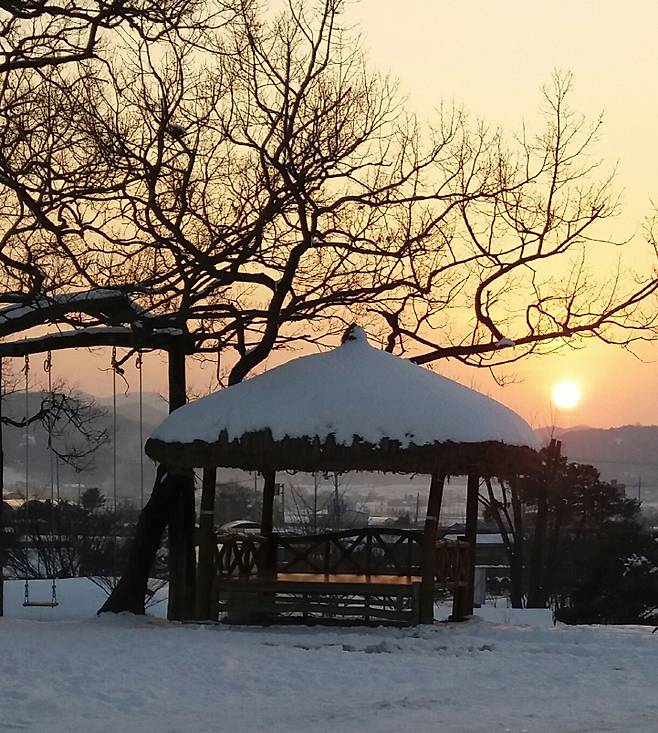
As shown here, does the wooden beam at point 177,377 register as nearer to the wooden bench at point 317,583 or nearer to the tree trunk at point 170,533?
the tree trunk at point 170,533

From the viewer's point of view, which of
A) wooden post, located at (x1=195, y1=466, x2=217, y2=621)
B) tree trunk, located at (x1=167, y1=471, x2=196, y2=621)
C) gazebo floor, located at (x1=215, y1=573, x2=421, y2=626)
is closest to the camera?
gazebo floor, located at (x1=215, y1=573, x2=421, y2=626)

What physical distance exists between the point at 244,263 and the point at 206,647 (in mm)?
5963

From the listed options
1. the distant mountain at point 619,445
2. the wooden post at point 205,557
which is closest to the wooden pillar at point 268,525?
the wooden post at point 205,557

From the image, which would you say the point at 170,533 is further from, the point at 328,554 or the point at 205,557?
the point at 205,557

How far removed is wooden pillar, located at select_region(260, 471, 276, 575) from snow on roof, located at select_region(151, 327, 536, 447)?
2.18 metres

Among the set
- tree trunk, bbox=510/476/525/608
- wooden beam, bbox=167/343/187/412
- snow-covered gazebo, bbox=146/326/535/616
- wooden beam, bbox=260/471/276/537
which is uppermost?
wooden beam, bbox=167/343/187/412

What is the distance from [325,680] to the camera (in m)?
10.0

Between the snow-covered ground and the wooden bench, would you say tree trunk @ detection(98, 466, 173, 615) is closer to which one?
the wooden bench

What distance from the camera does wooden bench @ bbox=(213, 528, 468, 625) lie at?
14.4 meters

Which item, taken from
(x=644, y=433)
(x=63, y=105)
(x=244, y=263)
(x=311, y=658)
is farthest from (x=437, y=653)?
(x=644, y=433)

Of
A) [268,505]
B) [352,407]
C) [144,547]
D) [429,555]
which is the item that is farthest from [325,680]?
[144,547]

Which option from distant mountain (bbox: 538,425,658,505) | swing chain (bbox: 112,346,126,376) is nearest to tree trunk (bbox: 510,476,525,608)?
swing chain (bbox: 112,346,126,376)

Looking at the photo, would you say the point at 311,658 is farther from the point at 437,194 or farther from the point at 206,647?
the point at 437,194

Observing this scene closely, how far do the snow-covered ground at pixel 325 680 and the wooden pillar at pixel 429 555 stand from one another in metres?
0.45
